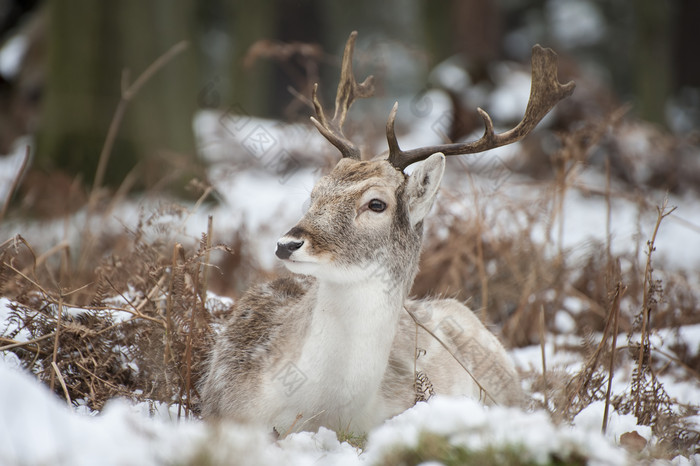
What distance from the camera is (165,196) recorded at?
726cm

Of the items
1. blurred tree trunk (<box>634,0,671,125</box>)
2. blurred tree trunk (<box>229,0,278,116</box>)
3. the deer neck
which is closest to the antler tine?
the deer neck

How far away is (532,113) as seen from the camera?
138 inches

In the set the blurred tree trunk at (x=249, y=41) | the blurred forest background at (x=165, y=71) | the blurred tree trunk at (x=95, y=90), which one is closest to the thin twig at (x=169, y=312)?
the blurred forest background at (x=165, y=71)

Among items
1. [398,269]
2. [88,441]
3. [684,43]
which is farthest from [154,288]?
[684,43]

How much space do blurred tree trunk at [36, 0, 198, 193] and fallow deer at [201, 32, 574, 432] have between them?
522 cm

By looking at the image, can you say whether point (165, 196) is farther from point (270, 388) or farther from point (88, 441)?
point (88, 441)

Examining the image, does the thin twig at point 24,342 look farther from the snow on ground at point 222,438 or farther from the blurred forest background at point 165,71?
the blurred forest background at point 165,71

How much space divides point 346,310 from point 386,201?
22.7 inches

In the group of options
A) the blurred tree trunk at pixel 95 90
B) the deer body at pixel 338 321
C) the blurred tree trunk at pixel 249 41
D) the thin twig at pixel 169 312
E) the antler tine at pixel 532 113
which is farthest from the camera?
the blurred tree trunk at pixel 249 41

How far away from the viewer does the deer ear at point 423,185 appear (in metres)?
3.45

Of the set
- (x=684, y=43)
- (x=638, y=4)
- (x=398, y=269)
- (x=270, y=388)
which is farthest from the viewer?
(x=684, y=43)

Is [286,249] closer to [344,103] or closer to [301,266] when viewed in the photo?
[301,266]

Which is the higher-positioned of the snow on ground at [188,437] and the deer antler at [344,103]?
the deer antler at [344,103]

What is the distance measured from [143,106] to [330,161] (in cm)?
422
